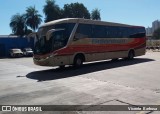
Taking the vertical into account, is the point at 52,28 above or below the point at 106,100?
above

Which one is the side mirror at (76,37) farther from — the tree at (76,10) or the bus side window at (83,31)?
the tree at (76,10)

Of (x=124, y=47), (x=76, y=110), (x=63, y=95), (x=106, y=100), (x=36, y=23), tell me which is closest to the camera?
(x=76, y=110)

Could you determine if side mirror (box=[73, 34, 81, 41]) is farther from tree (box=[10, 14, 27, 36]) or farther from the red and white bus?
tree (box=[10, 14, 27, 36])

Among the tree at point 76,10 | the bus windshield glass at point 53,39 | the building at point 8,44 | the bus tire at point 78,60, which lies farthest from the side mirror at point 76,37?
the tree at point 76,10

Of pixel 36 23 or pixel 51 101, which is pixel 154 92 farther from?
pixel 36 23

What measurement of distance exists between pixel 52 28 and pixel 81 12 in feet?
158

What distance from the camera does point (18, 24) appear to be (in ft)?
160

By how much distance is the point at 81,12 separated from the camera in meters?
62.8

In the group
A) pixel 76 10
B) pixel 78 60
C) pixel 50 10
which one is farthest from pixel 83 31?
pixel 76 10

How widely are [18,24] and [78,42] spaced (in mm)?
34849

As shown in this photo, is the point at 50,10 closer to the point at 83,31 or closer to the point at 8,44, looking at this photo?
the point at 8,44

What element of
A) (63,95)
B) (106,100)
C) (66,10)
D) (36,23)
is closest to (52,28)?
(63,95)

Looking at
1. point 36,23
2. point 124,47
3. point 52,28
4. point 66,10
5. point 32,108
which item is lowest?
point 32,108

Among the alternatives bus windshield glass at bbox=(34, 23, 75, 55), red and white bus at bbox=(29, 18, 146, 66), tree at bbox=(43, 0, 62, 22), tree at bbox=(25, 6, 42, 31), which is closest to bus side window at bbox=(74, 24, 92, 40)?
red and white bus at bbox=(29, 18, 146, 66)
